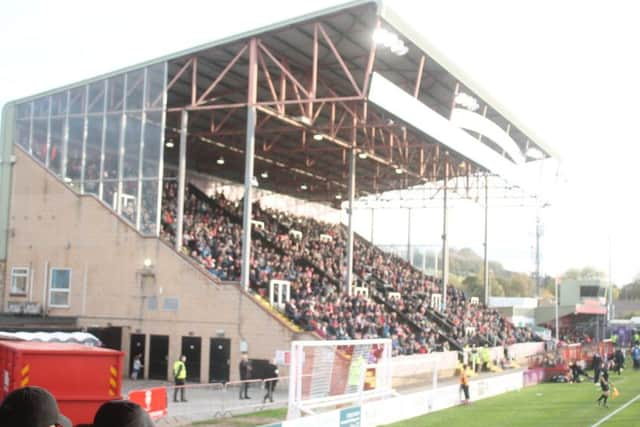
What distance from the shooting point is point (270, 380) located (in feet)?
84.1

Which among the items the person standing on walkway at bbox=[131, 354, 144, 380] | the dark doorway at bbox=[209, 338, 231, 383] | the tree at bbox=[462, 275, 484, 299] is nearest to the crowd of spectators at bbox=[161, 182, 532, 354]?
the dark doorway at bbox=[209, 338, 231, 383]

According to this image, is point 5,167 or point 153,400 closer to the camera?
point 153,400

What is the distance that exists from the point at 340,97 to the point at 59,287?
46.6 feet

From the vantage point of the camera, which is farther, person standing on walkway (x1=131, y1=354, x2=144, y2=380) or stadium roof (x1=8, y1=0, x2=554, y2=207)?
person standing on walkway (x1=131, y1=354, x2=144, y2=380)

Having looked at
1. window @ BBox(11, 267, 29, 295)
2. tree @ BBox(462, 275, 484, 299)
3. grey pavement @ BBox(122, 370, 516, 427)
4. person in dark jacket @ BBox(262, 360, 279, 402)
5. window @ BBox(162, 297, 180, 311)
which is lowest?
grey pavement @ BBox(122, 370, 516, 427)

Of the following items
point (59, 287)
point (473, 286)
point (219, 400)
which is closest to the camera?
point (219, 400)

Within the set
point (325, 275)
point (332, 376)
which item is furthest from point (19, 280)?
point (332, 376)

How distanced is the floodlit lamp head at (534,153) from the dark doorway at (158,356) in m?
27.6

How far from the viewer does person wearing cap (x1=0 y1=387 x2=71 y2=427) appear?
339 cm

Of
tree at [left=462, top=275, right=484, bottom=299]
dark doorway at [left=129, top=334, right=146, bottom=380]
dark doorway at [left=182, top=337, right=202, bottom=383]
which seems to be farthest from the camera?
tree at [left=462, top=275, right=484, bottom=299]

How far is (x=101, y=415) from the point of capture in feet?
11.5

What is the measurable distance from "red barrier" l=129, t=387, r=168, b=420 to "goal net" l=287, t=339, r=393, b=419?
10.4 feet

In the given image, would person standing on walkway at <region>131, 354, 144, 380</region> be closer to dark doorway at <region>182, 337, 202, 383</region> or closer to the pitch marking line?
dark doorway at <region>182, 337, 202, 383</region>

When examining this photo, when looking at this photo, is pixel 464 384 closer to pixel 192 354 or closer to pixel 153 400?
pixel 192 354
